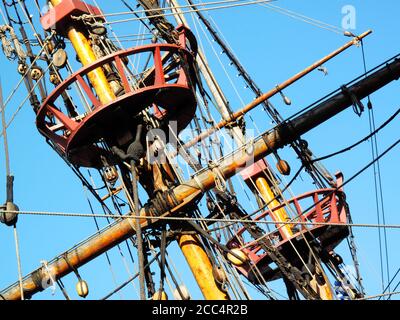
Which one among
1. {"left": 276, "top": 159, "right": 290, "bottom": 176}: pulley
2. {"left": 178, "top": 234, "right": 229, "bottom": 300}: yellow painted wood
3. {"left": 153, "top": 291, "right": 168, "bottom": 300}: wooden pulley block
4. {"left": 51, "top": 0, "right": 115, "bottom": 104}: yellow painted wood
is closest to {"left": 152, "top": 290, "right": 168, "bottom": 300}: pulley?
{"left": 153, "top": 291, "right": 168, "bottom": 300}: wooden pulley block

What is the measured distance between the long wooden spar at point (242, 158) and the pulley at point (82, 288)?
0.56 m

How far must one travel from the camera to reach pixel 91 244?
1314 cm

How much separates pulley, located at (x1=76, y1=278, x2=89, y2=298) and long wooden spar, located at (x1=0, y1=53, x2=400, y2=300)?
565 millimetres

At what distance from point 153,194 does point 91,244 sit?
127 centimetres

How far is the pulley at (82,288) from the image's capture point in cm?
1255

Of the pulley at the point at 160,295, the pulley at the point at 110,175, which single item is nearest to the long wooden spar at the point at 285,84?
the pulley at the point at 110,175

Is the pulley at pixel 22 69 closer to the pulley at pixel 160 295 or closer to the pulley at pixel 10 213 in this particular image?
the pulley at pixel 160 295

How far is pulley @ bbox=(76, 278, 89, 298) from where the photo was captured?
12555 millimetres

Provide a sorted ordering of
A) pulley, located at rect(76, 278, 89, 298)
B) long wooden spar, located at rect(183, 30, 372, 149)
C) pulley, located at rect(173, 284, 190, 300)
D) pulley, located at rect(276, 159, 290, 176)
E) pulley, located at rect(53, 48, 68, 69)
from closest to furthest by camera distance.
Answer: pulley, located at rect(173, 284, 190, 300), pulley, located at rect(76, 278, 89, 298), pulley, located at rect(53, 48, 68, 69), pulley, located at rect(276, 159, 290, 176), long wooden spar, located at rect(183, 30, 372, 149)

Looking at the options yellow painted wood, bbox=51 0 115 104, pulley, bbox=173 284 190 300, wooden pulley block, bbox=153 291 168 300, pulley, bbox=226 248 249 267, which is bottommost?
pulley, bbox=173 284 190 300

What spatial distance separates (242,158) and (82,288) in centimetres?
304

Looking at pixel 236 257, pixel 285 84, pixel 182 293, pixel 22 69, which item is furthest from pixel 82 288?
pixel 285 84

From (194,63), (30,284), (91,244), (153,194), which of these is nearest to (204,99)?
(194,63)

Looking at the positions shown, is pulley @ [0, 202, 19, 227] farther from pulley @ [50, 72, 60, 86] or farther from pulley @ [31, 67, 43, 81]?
pulley @ [50, 72, 60, 86]
